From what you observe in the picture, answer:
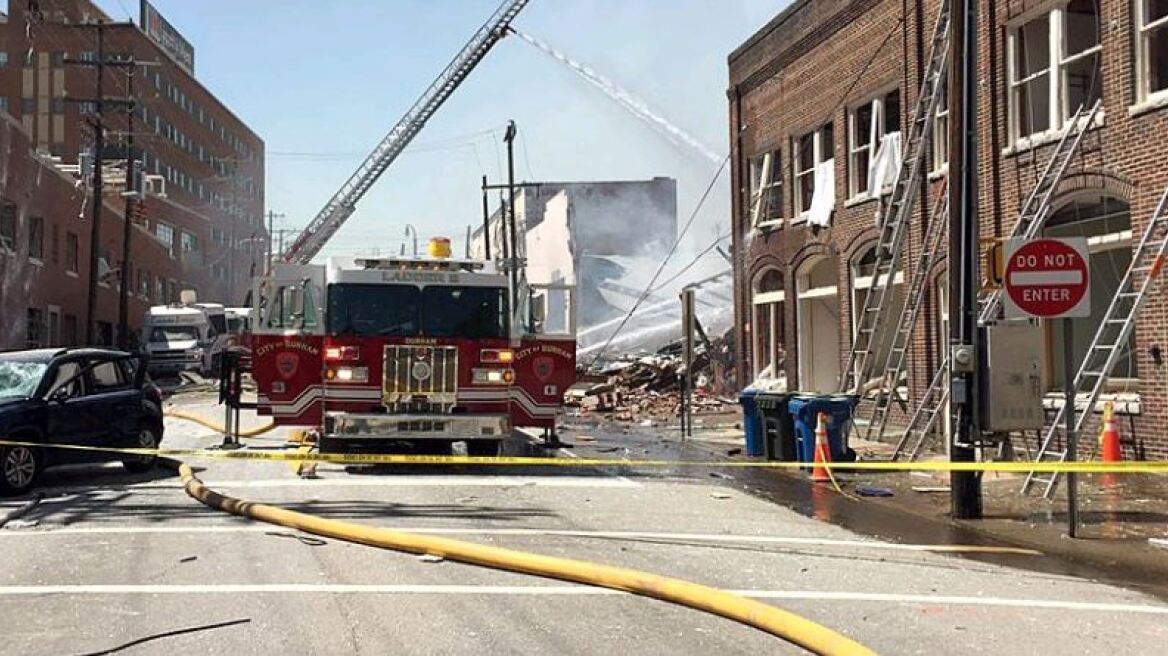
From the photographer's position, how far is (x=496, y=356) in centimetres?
1350

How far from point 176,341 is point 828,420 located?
30.3 meters

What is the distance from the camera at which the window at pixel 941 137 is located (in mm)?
18484

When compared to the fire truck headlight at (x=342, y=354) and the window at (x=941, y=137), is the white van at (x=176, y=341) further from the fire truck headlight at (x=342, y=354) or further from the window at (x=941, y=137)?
the window at (x=941, y=137)

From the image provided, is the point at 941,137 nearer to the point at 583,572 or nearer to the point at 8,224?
the point at 583,572

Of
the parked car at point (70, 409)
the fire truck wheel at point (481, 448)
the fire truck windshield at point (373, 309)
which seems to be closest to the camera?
the parked car at point (70, 409)

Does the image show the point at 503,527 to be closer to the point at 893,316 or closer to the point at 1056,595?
the point at 1056,595

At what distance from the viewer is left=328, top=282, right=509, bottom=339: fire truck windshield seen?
13328 mm

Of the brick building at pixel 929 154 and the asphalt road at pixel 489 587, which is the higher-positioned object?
the brick building at pixel 929 154

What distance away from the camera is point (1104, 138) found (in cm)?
1452

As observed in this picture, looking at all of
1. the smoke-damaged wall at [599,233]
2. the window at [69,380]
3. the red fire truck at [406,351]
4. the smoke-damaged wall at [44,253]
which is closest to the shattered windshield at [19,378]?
the window at [69,380]

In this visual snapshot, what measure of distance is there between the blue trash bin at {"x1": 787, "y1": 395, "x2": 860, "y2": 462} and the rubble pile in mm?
11507

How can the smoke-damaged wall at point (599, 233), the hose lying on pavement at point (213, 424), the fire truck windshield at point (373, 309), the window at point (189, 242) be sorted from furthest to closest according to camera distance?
the window at point (189, 242)
the smoke-damaged wall at point (599, 233)
the hose lying on pavement at point (213, 424)
the fire truck windshield at point (373, 309)

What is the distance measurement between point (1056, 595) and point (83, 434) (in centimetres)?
995

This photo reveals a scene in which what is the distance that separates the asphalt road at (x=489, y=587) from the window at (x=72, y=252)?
33.2m
